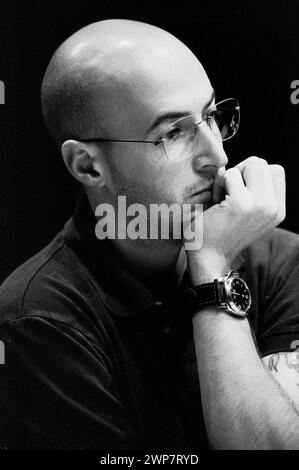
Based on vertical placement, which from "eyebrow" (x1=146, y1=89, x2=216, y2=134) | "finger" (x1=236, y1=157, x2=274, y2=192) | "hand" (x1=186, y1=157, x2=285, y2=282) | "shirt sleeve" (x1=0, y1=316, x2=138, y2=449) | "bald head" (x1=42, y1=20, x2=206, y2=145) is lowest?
"shirt sleeve" (x1=0, y1=316, x2=138, y2=449)

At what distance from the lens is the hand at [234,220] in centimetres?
147

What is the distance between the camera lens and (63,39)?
1780 millimetres

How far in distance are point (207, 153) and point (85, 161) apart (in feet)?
0.92

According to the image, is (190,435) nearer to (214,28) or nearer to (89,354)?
(89,354)

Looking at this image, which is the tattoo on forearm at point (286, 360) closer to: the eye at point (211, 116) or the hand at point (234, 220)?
the hand at point (234, 220)

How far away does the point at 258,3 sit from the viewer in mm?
1841

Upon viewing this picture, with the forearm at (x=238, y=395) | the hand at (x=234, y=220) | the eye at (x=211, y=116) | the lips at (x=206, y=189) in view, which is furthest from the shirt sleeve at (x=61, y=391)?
the eye at (x=211, y=116)

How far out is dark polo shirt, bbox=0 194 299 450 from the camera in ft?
4.52

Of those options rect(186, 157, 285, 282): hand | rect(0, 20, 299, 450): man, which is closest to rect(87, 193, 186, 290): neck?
rect(0, 20, 299, 450): man

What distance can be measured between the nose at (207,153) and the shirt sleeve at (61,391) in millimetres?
438

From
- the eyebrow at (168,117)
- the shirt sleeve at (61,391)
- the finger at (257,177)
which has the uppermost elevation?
the eyebrow at (168,117)

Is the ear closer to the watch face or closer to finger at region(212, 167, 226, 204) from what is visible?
finger at region(212, 167, 226, 204)

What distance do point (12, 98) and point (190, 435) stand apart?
940 mm
